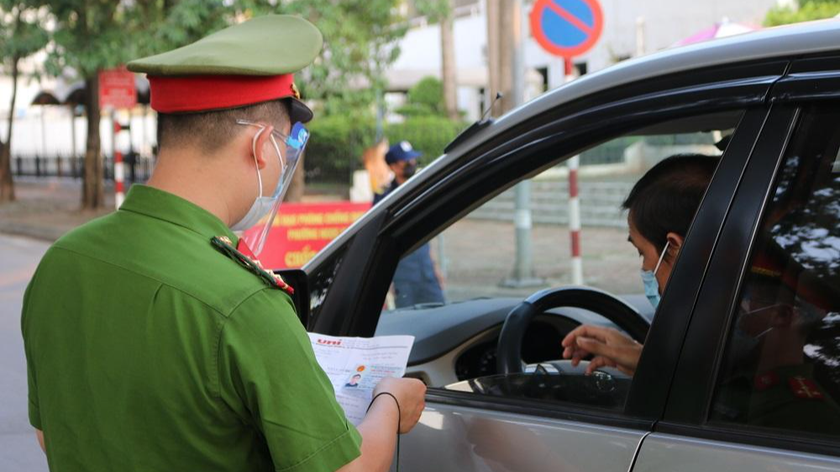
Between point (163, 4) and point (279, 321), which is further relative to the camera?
point (163, 4)

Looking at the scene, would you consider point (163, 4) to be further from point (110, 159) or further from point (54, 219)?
point (110, 159)

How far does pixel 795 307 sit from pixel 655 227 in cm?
58

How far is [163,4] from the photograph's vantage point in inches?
662

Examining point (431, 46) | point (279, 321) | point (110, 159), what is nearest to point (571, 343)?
point (279, 321)

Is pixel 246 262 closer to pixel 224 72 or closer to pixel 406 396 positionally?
pixel 224 72

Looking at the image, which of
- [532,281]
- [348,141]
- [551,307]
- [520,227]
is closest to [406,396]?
[551,307]

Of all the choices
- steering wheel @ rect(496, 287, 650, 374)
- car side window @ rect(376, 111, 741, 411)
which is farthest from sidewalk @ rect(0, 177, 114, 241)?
steering wheel @ rect(496, 287, 650, 374)

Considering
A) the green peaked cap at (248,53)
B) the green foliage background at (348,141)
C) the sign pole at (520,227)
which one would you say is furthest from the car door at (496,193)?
the green foliage background at (348,141)

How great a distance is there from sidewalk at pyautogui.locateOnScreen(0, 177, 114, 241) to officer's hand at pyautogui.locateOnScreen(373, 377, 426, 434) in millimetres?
12475

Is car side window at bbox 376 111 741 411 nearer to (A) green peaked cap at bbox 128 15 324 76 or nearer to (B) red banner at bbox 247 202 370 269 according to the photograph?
(A) green peaked cap at bbox 128 15 324 76

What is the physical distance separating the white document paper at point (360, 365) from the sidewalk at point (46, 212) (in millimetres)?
12272

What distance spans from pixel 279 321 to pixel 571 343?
1181 millimetres

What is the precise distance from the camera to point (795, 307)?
173 centimetres

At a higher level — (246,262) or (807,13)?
(807,13)
